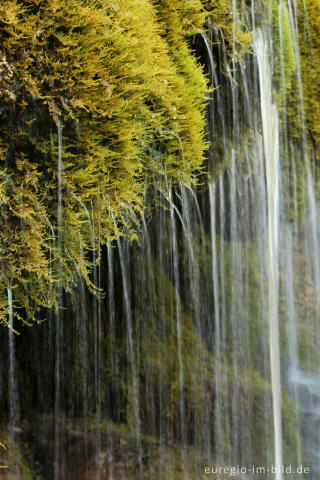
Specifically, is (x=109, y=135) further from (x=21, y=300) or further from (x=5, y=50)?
(x=21, y=300)

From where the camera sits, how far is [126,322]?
22.5 feet

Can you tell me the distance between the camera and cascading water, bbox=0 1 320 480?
19.2ft

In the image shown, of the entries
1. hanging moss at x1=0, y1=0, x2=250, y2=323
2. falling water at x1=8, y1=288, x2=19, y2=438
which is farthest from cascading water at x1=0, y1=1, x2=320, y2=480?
hanging moss at x1=0, y1=0, x2=250, y2=323

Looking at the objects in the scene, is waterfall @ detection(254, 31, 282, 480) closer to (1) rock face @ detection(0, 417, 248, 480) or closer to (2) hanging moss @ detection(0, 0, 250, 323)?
(1) rock face @ detection(0, 417, 248, 480)

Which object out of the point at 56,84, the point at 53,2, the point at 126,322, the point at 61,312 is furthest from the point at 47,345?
the point at 53,2

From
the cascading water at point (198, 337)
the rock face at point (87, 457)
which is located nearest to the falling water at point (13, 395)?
the cascading water at point (198, 337)

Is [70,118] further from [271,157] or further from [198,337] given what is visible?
[271,157]

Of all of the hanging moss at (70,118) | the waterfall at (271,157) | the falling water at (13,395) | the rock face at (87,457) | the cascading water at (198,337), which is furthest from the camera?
the waterfall at (271,157)

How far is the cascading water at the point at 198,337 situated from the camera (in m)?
5.84

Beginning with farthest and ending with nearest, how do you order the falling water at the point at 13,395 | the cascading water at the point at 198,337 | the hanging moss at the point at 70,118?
1. the cascading water at the point at 198,337
2. the falling water at the point at 13,395
3. the hanging moss at the point at 70,118

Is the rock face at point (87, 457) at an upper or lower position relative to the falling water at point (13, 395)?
lower

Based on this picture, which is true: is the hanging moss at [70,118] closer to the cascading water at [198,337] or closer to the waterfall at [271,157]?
the cascading water at [198,337]

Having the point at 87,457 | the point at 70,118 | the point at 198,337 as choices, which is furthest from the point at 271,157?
the point at 87,457

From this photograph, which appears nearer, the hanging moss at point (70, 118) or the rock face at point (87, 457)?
the hanging moss at point (70, 118)
